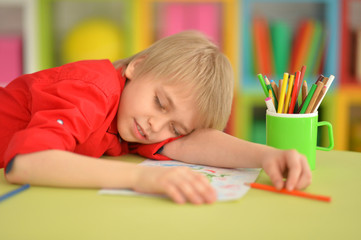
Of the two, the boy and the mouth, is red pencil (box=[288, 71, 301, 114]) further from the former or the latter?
the mouth

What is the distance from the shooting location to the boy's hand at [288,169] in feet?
1.98

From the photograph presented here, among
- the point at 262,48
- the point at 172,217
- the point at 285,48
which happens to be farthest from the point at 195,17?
the point at 172,217

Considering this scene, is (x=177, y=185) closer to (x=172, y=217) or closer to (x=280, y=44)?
(x=172, y=217)

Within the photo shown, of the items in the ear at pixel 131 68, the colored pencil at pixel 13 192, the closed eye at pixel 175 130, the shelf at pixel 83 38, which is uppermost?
the shelf at pixel 83 38

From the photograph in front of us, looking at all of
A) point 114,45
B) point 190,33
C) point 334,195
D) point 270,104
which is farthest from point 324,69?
point 334,195

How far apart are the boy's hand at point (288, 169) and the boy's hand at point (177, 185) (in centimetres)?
12

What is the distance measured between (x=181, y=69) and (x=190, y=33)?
0.14 m

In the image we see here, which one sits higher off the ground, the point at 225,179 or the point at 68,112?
the point at 68,112

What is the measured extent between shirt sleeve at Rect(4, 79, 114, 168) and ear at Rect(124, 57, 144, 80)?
15 centimetres

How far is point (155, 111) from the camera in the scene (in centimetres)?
83

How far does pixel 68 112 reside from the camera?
0.66 m

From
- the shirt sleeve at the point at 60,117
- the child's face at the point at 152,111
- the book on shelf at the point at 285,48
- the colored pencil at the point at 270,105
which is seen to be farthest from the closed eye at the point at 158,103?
the book on shelf at the point at 285,48

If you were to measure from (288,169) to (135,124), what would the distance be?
0.33 metres

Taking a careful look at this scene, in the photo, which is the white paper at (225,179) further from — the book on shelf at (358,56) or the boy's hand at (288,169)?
the book on shelf at (358,56)
